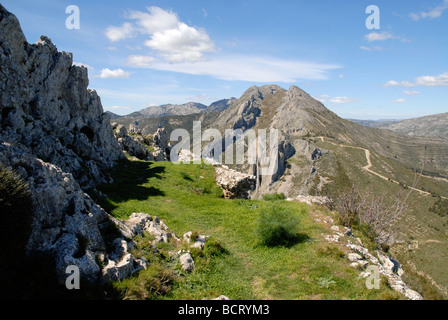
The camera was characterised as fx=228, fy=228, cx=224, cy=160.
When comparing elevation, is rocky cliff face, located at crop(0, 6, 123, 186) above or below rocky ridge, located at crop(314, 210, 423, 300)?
above

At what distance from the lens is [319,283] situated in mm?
9031

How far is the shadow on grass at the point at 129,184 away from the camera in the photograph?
59.1 feet

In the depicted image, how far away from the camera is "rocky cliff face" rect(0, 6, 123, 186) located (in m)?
19.0

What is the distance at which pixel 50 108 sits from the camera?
24359mm

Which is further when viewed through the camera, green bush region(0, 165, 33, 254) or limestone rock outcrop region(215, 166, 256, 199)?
limestone rock outcrop region(215, 166, 256, 199)

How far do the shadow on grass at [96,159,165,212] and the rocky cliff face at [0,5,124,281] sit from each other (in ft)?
4.85

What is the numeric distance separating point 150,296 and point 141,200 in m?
12.2

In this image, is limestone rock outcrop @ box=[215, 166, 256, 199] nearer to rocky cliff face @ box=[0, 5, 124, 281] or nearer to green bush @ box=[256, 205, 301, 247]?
green bush @ box=[256, 205, 301, 247]

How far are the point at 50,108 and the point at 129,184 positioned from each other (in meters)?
11.9

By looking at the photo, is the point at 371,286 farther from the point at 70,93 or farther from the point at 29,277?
the point at 70,93

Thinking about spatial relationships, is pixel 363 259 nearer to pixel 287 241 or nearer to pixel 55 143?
pixel 287 241

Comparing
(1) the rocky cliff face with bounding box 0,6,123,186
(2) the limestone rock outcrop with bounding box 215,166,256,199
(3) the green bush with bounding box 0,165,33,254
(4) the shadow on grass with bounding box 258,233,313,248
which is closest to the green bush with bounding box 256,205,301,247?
(4) the shadow on grass with bounding box 258,233,313,248

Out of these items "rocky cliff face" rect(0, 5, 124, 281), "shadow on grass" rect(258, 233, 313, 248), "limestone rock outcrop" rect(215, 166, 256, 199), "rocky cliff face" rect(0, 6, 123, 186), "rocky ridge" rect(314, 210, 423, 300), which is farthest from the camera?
"limestone rock outcrop" rect(215, 166, 256, 199)
